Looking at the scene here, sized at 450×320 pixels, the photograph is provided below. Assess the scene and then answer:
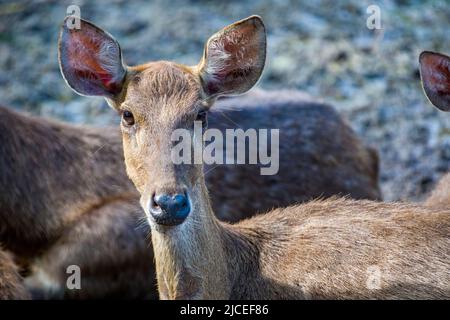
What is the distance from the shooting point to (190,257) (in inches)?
205

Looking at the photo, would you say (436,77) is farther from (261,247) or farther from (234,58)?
(261,247)

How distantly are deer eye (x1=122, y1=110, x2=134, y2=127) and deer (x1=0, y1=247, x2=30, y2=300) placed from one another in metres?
1.37

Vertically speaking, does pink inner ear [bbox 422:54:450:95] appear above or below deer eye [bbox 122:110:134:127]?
above

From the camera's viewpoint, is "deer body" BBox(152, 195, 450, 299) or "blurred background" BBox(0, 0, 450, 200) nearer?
"deer body" BBox(152, 195, 450, 299)

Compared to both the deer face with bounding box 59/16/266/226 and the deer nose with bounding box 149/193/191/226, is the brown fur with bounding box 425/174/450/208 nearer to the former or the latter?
the deer face with bounding box 59/16/266/226

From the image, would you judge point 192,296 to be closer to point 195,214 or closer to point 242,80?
point 195,214

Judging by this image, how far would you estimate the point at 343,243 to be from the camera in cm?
539

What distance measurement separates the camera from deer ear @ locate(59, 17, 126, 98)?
18.0ft

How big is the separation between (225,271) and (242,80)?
1113mm

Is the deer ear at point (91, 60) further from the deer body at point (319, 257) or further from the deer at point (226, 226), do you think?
the deer body at point (319, 257)

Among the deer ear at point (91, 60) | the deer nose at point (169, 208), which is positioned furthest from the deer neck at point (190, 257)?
the deer ear at point (91, 60)

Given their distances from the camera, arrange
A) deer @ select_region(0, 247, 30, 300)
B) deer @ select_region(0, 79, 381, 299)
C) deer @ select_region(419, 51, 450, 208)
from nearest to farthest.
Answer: deer @ select_region(0, 247, 30, 300) → deer @ select_region(419, 51, 450, 208) → deer @ select_region(0, 79, 381, 299)

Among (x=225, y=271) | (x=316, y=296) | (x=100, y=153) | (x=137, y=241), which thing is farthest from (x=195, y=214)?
(x=100, y=153)

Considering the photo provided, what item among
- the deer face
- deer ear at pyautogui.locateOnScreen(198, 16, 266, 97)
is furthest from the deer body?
deer ear at pyautogui.locateOnScreen(198, 16, 266, 97)
